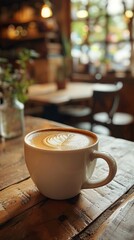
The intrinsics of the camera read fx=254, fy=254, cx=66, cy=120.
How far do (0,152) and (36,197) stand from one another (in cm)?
33

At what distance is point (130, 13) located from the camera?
3223 mm

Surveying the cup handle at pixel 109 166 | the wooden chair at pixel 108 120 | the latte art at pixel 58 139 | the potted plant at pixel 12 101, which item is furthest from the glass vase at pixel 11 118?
the wooden chair at pixel 108 120

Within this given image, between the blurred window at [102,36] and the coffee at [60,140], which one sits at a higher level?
the blurred window at [102,36]

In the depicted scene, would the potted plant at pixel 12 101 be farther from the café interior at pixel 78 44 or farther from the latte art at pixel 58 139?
the café interior at pixel 78 44

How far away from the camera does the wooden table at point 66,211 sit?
0.47 meters

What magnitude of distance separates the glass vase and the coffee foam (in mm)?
403

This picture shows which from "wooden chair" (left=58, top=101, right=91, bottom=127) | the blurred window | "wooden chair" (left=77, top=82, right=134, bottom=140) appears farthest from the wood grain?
the blurred window

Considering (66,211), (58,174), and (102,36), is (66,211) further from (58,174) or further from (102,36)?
(102,36)

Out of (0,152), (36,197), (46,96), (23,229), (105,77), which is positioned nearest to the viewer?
(23,229)

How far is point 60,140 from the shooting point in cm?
62

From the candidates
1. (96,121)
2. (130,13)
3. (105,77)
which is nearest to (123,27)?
(130,13)

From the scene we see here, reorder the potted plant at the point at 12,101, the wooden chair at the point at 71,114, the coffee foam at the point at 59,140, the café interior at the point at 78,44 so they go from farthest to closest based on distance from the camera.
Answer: the café interior at the point at 78,44 → the wooden chair at the point at 71,114 → the potted plant at the point at 12,101 → the coffee foam at the point at 59,140

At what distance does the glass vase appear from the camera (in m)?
1.05

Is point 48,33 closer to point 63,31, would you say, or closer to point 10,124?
point 63,31
